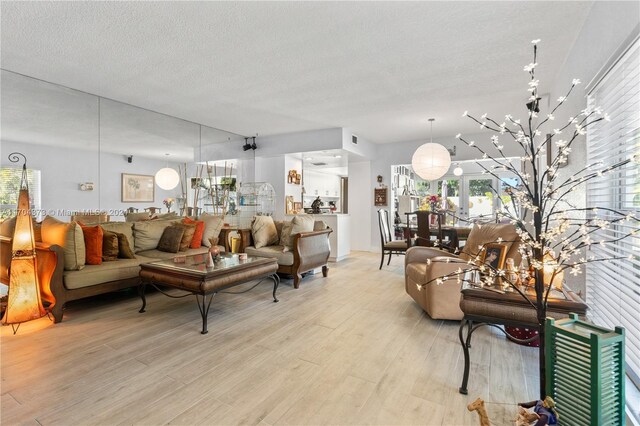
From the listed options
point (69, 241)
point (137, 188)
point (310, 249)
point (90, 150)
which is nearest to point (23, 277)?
point (69, 241)

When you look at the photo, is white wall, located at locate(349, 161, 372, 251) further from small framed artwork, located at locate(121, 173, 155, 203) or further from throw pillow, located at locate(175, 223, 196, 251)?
small framed artwork, located at locate(121, 173, 155, 203)

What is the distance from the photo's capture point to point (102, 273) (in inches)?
131

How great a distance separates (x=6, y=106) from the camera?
365 centimetres

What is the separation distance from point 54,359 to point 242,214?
15.0 feet

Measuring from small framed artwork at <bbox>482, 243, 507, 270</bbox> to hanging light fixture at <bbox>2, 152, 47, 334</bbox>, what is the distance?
13.2 feet

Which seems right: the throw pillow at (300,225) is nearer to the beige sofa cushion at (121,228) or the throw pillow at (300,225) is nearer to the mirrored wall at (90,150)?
the beige sofa cushion at (121,228)

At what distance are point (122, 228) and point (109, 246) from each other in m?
0.41

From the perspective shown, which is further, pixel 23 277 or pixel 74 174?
pixel 74 174

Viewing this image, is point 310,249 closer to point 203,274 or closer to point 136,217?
point 203,274

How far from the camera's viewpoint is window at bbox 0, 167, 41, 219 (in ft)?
11.6

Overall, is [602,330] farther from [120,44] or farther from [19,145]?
[19,145]

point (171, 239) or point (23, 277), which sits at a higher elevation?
point (171, 239)

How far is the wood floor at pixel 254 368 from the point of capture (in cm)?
169

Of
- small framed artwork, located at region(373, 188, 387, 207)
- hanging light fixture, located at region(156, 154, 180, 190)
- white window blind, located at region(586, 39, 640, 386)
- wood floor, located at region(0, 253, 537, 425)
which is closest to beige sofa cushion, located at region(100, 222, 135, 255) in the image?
wood floor, located at region(0, 253, 537, 425)
